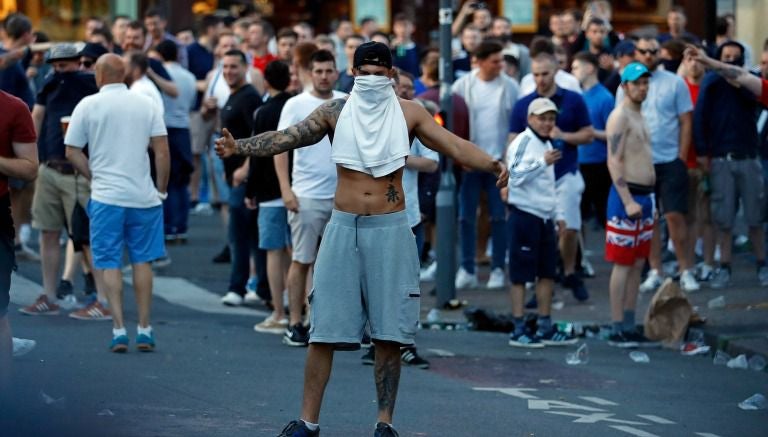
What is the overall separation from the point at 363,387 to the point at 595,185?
19.5 ft

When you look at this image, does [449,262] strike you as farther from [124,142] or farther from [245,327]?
[124,142]

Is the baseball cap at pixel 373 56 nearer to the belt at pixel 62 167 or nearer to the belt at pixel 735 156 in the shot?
the belt at pixel 62 167

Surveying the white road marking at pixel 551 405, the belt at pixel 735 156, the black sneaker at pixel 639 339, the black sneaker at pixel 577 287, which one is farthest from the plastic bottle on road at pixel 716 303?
the white road marking at pixel 551 405

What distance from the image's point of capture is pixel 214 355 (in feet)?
35.1

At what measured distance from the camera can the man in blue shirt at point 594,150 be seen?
14875 mm

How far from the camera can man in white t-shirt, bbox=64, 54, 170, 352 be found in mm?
10562

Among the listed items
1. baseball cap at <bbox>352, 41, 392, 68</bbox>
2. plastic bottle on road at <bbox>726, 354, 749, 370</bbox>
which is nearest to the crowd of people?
baseball cap at <bbox>352, 41, 392, 68</bbox>

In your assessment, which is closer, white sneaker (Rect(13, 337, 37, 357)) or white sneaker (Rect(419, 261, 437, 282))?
white sneaker (Rect(13, 337, 37, 357))

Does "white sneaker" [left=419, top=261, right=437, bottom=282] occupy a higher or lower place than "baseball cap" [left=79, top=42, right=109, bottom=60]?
lower

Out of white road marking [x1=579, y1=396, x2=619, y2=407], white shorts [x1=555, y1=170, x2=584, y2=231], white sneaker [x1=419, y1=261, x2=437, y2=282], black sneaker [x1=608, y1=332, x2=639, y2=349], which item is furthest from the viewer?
white sneaker [x1=419, y1=261, x2=437, y2=282]

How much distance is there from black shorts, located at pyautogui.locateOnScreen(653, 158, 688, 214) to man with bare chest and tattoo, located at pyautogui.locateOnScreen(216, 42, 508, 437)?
6.38 metres

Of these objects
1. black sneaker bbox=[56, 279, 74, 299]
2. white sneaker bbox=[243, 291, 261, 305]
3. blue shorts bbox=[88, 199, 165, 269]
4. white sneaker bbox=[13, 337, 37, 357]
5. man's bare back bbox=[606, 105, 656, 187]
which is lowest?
white sneaker bbox=[243, 291, 261, 305]

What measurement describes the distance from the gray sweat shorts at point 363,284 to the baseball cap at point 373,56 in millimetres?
801

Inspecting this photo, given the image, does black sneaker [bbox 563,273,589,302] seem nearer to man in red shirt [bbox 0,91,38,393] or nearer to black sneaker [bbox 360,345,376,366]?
black sneaker [bbox 360,345,376,366]
